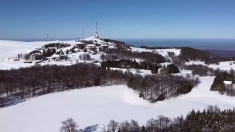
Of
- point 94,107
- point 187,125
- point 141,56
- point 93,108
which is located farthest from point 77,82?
point 141,56

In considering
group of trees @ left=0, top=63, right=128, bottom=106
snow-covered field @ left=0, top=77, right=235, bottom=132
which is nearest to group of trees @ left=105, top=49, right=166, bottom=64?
group of trees @ left=0, top=63, right=128, bottom=106

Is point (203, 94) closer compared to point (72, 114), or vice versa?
point (72, 114)

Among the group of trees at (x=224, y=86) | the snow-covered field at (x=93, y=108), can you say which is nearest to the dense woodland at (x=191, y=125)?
the snow-covered field at (x=93, y=108)

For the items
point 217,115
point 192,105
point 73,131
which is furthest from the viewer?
point 192,105

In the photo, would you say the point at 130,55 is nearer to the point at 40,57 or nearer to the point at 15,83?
the point at 40,57

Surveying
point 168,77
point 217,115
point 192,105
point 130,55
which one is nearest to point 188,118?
point 217,115

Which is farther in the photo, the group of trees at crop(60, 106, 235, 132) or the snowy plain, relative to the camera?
the snowy plain

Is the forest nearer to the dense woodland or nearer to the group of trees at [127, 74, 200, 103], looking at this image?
the group of trees at [127, 74, 200, 103]
